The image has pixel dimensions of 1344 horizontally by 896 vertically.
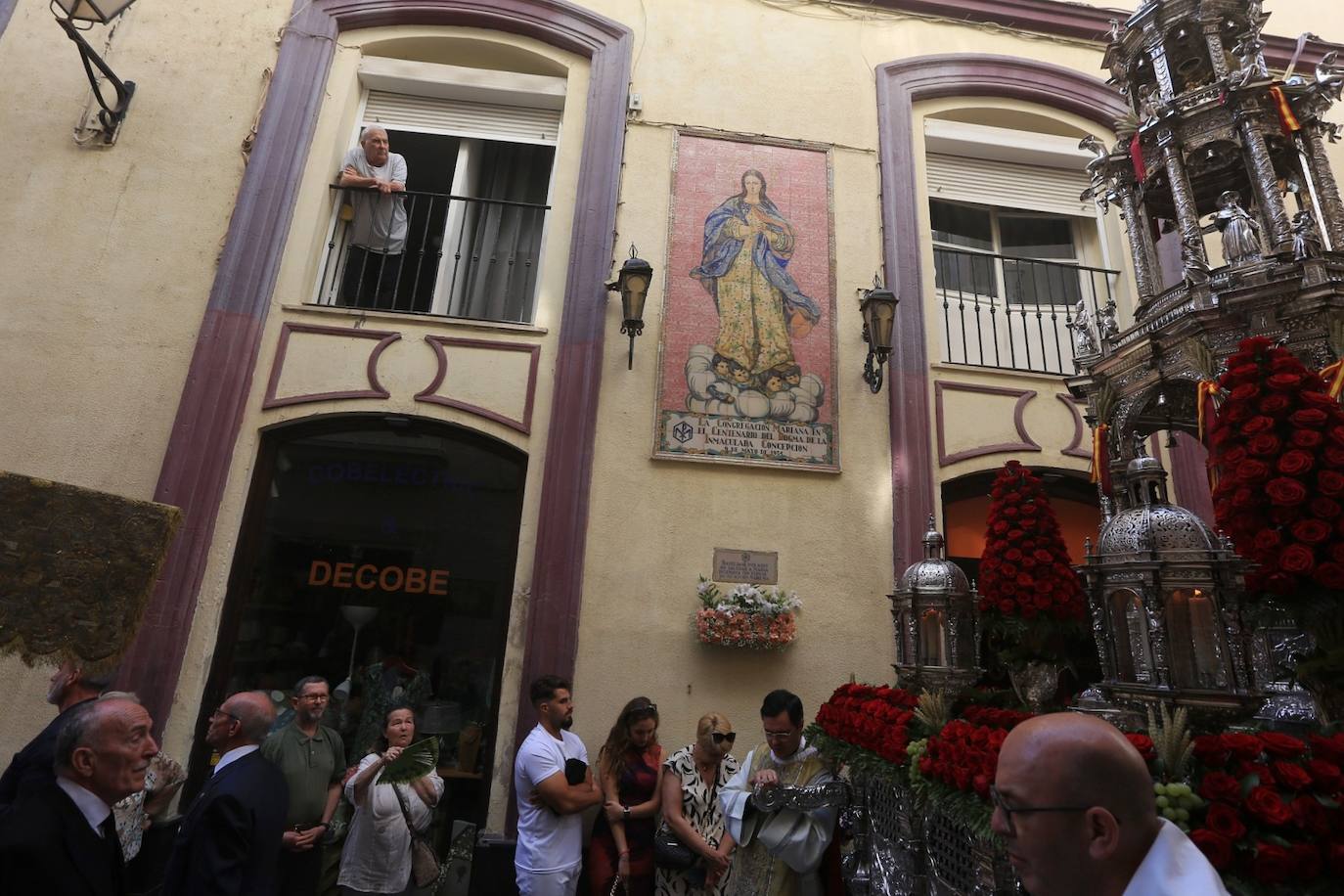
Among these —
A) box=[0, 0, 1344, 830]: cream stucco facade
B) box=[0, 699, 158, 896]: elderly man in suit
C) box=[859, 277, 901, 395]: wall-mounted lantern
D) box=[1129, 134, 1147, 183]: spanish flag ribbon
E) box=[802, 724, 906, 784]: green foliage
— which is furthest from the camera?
box=[859, 277, 901, 395]: wall-mounted lantern

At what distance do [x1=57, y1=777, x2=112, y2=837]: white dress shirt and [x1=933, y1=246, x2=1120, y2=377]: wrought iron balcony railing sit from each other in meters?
6.02

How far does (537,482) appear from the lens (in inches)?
217

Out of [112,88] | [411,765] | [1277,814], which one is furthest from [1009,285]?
[112,88]

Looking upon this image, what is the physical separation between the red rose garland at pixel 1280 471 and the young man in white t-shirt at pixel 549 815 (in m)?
2.95

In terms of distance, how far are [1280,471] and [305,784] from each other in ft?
13.4

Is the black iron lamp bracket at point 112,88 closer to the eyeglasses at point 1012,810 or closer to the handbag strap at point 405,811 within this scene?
the handbag strap at point 405,811

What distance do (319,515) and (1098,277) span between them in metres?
7.13

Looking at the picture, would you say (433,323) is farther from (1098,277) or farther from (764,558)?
(1098,277)

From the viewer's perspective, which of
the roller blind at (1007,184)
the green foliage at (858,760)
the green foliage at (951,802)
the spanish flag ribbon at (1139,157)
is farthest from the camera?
the roller blind at (1007,184)

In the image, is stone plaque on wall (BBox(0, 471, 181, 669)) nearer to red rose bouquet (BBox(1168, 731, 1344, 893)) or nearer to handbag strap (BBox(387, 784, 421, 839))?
handbag strap (BBox(387, 784, 421, 839))

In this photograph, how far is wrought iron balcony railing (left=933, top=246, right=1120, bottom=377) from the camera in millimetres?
6555

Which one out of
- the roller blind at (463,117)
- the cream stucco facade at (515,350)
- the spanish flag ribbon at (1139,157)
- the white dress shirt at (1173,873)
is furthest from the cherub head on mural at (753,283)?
the white dress shirt at (1173,873)

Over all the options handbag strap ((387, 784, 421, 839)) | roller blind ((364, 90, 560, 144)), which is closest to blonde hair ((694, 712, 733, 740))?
handbag strap ((387, 784, 421, 839))

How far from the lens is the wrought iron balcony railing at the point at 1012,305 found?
258 inches
